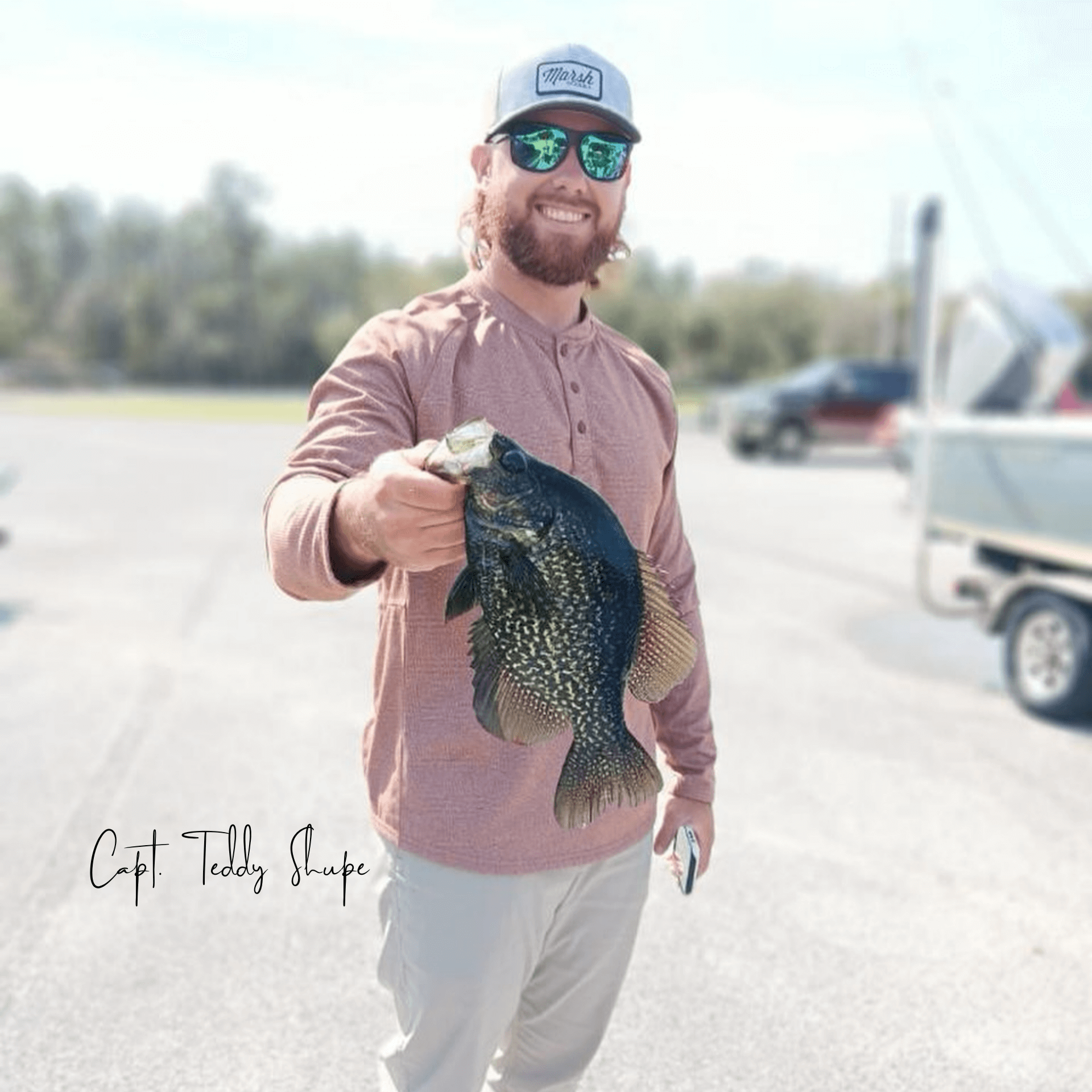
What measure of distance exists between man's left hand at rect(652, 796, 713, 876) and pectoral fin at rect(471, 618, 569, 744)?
0.74 m

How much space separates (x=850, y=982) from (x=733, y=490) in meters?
13.2

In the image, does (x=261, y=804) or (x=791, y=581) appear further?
(x=791, y=581)

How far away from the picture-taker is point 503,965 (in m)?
1.96

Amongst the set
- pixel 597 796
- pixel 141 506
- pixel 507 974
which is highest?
pixel 597 796

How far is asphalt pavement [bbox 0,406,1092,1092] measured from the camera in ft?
10.3

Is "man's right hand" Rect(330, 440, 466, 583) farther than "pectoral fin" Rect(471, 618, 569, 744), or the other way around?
"pectoral fin" Rect(471, 618, 569, 744)

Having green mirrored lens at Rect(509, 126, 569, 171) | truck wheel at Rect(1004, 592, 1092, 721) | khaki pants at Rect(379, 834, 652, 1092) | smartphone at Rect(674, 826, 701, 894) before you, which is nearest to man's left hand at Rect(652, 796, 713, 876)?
smartphone at Rect(674, 826, 701, 894)

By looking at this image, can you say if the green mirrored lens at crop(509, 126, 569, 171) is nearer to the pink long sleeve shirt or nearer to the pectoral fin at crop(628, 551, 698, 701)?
the pink long sleeve shirt

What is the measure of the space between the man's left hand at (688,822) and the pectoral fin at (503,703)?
0.74m

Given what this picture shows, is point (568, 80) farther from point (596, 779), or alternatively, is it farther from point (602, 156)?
point (596, 779)

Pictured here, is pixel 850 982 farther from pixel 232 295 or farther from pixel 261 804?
pixel 232 295

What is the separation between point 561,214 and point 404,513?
2.61 feet

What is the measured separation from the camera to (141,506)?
550 inches

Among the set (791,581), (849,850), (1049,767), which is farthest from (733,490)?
(849,850)
